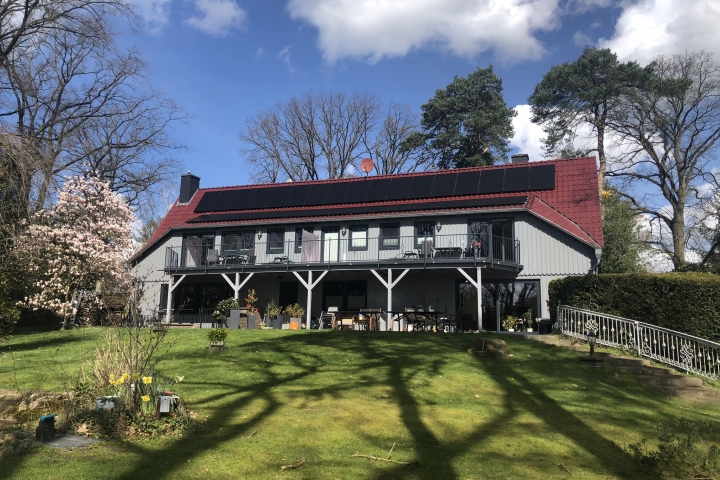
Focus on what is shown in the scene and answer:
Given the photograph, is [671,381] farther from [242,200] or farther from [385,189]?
[242,200]

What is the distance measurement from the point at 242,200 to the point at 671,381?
69.0 ft

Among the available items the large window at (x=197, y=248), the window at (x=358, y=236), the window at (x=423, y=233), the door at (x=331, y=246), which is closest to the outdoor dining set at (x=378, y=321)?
the door at (x=331, y=246)

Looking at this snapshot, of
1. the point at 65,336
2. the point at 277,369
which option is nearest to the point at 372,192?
the point at 65,336

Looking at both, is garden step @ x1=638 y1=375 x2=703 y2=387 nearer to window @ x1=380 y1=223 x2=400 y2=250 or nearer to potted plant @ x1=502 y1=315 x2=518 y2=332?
potted plant @ x1=502 y1=315 x2=518 y2=332

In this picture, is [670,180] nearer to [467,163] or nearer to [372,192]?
[467,163]

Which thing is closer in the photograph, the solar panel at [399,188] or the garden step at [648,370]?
the garden step at [648,370]

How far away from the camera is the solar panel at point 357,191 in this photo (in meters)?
25.6

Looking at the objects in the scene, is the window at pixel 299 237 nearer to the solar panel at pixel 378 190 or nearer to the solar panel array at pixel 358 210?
the solar panel array at pixel 358 210

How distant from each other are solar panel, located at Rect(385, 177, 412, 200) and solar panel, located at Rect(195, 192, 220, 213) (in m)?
9.15

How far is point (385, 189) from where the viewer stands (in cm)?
2556

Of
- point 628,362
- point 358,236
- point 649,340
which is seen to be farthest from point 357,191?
point 628,362

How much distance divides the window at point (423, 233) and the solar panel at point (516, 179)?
3.60 metres

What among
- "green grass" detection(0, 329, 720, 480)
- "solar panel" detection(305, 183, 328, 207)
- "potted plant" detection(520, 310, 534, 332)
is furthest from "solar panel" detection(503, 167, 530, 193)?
"green grass" detection(0, 329, 720, 480)

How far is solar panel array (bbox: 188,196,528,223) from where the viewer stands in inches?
866
